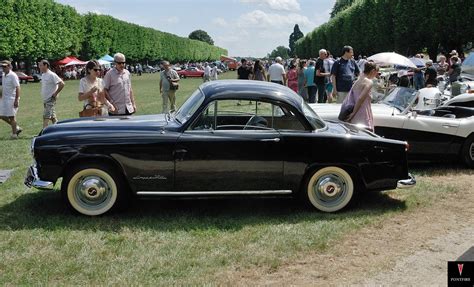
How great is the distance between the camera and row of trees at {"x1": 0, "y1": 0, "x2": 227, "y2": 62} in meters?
45.3

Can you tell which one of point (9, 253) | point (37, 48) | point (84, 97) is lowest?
point (9, 253)

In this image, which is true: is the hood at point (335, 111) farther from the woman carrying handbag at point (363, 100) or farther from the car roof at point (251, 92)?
the car roof at point (251, 92)

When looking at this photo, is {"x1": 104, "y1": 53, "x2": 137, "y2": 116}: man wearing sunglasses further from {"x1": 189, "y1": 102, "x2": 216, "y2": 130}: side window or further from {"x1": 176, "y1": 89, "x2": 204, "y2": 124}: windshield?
{"x1": 189, "y1": 102, "x2": 216, "y2": 130}: side window

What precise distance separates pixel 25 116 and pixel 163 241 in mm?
13013

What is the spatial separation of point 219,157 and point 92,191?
1439mm

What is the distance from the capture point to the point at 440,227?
17.9ft

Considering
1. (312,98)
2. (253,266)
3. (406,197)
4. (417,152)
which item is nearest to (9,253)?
(253,266)

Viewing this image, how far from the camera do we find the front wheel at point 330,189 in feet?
19.1

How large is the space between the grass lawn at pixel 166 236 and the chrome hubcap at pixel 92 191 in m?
Answer: 0.19

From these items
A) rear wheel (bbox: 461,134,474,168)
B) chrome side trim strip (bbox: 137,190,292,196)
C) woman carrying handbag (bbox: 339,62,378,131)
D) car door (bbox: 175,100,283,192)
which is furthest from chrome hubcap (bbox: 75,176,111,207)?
rear wheel (bbox: 461,134,474,168)

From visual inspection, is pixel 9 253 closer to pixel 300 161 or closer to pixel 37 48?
pixel 300 161

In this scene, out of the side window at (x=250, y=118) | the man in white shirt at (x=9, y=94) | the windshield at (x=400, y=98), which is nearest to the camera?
the side window at (x=250, y=118)

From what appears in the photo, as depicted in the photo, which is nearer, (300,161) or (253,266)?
(253,266)

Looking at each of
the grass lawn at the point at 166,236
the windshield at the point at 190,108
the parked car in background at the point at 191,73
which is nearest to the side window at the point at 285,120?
the windshield at the point at 190,108
